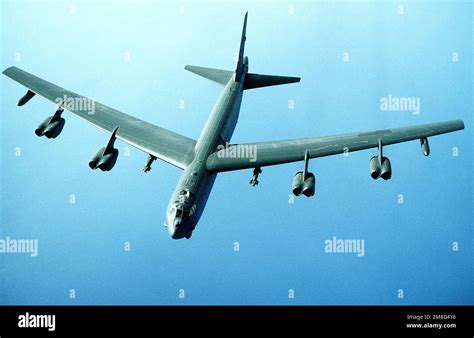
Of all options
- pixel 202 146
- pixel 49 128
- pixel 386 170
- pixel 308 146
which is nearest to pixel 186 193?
pixel 202 146

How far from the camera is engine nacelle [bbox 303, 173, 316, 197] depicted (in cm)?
2673

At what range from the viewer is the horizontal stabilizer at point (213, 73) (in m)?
36.4

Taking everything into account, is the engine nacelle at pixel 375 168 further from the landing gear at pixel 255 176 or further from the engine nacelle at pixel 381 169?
the landing gear at pixel 255 176

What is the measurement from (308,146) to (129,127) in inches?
399

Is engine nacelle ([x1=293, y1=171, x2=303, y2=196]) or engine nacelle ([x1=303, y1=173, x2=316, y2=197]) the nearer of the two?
engine nacelle ([x1=303, y1=173, x2=316, y2=197])

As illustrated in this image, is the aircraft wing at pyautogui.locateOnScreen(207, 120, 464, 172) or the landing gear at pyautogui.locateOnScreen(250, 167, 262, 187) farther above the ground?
the aircraft wing at pyautogui.locateOnScreen(207, 120, 464, 172)

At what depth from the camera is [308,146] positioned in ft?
94.0

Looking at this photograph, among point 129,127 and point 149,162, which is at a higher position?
point 129,127

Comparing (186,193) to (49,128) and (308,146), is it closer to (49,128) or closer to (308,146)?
(308,146)

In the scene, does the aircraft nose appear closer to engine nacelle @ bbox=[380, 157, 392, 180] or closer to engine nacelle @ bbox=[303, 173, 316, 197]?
engine nacelle @ bbox=[303, 173, 316, 197]

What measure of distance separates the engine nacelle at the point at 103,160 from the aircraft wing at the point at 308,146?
5.27 m

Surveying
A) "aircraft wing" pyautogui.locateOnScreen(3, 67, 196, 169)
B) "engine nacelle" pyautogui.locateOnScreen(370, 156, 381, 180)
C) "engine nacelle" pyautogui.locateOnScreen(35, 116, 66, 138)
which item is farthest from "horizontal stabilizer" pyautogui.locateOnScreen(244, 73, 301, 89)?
"engine nacelle" pyautogui.locateOnScreen(35, 116, 66, 138)
